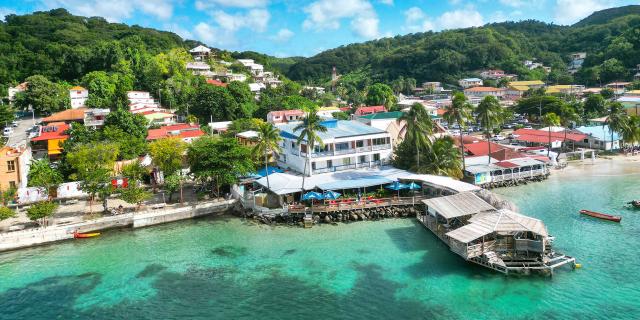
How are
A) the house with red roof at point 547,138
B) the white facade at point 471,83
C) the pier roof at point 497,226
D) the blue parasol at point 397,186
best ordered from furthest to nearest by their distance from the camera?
the white facade at point 471,83 < the house with red roof at point 547,138 < the blue parasol at point 397,186 < the pier roof at point 497,226

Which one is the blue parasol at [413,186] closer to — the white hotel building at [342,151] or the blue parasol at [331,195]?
the blue parasol at [331,195]

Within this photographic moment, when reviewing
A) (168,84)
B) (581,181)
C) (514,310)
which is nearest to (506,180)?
(581,181)

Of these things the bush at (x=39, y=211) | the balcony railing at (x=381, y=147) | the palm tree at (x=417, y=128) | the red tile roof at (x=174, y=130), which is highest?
the red tile roof at (x=174, y=130)

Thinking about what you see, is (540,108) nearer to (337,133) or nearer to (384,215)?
(337,133)

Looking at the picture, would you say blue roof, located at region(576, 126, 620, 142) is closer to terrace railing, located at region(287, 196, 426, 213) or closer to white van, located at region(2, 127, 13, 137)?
terrace railing, located at region(287, 196, 426, 213)

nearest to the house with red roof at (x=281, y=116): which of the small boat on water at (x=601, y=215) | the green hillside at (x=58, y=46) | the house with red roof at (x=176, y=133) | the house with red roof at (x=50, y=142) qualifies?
the house with red roof at (x=176, y=133)

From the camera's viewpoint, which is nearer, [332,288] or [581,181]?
[332,288]

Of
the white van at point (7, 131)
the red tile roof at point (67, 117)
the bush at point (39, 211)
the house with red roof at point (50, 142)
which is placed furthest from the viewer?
the red tile roof at point (67, 117)

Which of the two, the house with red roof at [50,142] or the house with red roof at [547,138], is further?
the house with red roof at [547,138]
